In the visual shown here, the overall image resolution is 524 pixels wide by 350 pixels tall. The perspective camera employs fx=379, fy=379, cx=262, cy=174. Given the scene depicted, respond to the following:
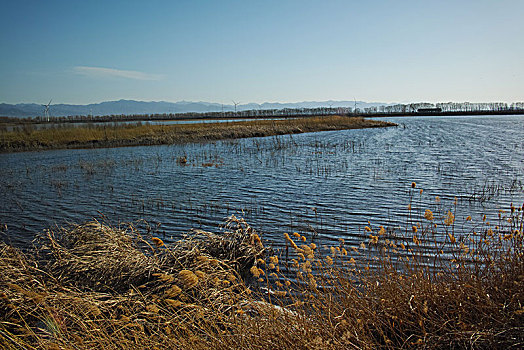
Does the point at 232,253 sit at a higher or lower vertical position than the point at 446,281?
lower

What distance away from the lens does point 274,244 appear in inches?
374

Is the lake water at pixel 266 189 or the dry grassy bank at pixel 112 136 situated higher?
the dry grassy bank at pixel 112 136

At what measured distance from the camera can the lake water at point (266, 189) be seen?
1153 cm

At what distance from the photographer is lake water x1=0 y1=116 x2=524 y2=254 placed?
11.5 metres

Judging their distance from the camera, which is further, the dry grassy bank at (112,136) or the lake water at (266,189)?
the dry grassy bank at (112,136)

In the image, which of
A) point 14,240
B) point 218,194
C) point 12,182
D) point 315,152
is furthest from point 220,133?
point 14,240

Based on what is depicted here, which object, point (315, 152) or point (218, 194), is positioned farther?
point (315, 152)

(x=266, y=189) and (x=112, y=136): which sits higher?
(x=112, y=136)

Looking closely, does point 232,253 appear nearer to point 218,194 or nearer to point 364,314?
point 364,314

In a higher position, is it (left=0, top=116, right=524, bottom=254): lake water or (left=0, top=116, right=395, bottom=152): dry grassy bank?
(left=0, top=116, right=395, bottom=152): dry grassy bank

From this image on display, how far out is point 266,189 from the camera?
633 inches

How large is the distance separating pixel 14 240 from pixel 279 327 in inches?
387

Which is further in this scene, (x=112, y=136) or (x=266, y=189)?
(x=112, y=136)

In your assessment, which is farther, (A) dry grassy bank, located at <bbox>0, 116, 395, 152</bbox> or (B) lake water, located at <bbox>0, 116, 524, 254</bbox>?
(A) dry grassy bank, located at <bbox>0, 116, 395, 152</bbox>
